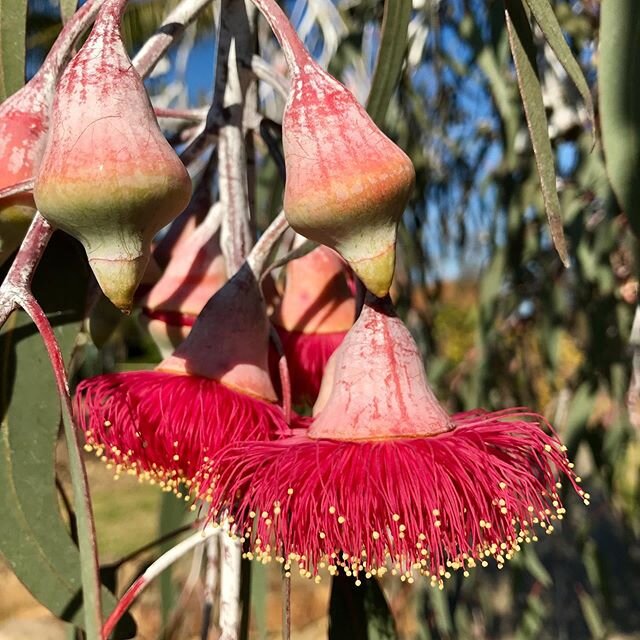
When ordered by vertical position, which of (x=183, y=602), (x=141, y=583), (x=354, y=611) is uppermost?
(x=141, y=583)

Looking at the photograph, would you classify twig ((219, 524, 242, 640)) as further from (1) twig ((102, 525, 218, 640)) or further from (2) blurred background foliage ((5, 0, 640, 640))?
(2) blurred background foliage ((5, 0, 640, 640))

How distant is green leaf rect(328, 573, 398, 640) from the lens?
97cm

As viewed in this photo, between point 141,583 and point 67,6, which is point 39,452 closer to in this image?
point 141,583

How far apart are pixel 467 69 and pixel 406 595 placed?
126cm

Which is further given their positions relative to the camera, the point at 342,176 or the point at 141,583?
the point at 141,583

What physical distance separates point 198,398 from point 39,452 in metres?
0.19

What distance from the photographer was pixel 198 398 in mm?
722

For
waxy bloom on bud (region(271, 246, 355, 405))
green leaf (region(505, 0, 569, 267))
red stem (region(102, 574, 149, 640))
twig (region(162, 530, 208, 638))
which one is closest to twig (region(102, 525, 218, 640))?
red stem (region(102, 574, 149, 640))

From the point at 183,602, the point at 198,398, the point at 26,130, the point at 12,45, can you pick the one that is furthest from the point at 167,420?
the point at 183,602

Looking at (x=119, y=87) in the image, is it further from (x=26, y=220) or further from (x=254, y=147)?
(x=254, y=147)

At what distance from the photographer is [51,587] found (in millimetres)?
771

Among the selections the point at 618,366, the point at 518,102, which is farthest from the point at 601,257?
the point at 518,102

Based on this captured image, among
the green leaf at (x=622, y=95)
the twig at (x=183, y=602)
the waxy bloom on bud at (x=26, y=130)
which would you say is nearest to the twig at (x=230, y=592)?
the waxy bloom on bud at (x=26, y=130)

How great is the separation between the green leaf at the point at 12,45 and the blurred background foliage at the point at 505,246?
46 cm
